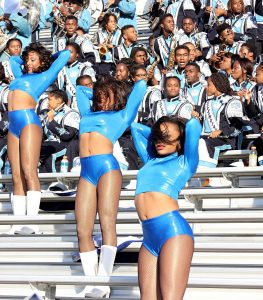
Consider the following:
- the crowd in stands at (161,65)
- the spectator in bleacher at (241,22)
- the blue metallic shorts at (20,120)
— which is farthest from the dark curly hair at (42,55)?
the spectator in bleacher at (241,22)

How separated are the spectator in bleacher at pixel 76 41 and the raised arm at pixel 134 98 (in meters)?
4.45

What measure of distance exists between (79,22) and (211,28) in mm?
1732

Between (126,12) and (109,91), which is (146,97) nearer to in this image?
(126,12)

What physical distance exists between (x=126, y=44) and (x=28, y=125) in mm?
3913

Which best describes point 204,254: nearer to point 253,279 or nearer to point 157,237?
point 253,279

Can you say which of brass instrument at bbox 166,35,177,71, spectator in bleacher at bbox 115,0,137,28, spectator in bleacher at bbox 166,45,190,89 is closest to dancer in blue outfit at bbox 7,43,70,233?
spectator in bleacher at bbox 166,45,190,89

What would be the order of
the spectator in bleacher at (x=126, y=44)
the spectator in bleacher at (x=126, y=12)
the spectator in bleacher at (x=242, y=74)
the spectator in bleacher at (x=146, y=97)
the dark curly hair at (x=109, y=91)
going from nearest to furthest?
the dark curly hair at (x=109, y=91) < the spectator in bleacher at (x=146, y=97) < the spectator in bleacher at (x=242, y=74) < the spectator in bleacher at (x=126, y=44) < the spectator in bleacher at (x=126, y=12)

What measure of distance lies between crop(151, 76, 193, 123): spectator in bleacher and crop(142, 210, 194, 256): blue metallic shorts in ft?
12.6

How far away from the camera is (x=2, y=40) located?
1279 centimetres

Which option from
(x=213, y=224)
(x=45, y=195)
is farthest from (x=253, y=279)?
(x=45, y=195)

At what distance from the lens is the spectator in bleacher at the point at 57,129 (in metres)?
9.53

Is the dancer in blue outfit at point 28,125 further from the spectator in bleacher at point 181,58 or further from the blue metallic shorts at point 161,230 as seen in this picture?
the spectator in bleacher at point 181,58

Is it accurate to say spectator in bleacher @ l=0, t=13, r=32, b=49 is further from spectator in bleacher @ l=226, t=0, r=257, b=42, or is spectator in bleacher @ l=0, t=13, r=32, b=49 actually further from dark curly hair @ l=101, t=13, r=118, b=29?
spectator in bleacher @ l=226, t=0, r=257, b=42

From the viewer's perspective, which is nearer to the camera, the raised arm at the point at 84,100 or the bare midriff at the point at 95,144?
the bare midriff at the point at 95,144
